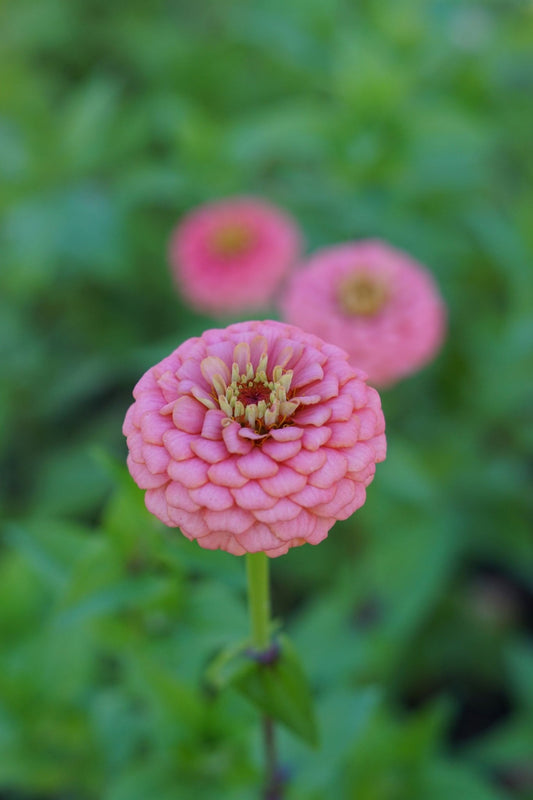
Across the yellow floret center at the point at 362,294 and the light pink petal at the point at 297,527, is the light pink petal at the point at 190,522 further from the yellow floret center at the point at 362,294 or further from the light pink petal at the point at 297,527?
the yellow floret center at the point at 362,294

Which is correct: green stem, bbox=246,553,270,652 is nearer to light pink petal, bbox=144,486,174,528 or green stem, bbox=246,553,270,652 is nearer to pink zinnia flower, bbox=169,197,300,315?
light pink petal, bbox=144,486,174,528

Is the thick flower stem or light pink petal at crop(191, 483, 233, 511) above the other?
light pink petal at crop(191, 483, 233, 511)

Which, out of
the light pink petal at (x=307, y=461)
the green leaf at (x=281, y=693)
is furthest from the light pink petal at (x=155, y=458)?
the green leaf at (x=281, y=693)

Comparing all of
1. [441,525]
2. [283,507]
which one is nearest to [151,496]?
[283,507]

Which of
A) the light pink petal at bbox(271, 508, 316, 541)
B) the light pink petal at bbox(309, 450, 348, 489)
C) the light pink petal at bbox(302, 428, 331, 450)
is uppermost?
the light pink petal at bbox(302, 428, 331, 450)

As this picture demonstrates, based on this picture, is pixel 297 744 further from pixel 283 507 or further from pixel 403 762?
pixel 283 507

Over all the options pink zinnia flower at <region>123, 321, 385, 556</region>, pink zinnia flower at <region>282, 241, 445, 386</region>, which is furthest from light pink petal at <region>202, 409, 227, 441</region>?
pink zinnia flower at <region>282, 241, 445, 386</region>
